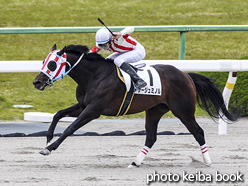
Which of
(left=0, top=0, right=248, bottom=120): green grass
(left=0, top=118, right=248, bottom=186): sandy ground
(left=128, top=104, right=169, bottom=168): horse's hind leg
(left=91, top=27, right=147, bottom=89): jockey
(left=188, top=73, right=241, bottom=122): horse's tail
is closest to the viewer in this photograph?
(left=0, top=118, right=248, bottom=186): sandy ground

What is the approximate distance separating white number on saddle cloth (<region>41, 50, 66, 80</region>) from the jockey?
0.44 metres

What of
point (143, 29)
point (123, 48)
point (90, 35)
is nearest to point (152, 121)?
point (123, 48)

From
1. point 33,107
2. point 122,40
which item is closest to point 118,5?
point 33,107

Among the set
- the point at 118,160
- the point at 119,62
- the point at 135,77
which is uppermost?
the point at 119,62

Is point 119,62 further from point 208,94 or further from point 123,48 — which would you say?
point 208,94

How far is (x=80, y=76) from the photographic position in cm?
601

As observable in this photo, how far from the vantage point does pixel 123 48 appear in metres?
6.21

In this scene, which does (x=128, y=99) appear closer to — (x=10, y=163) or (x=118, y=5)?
(x=10, y=163)

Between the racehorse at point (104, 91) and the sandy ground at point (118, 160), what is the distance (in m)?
0.27

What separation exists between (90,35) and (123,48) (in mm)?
7654

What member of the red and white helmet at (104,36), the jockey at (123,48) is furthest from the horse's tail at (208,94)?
the red and white helmet at (104,36)

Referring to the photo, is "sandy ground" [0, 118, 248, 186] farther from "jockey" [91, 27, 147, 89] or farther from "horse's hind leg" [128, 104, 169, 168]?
"jockey" [91, 27, 147, 89]

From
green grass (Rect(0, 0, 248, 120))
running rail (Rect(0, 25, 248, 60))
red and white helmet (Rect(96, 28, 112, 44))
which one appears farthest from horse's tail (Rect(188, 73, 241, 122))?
green grass (Rect(0, 0, 248, 120))

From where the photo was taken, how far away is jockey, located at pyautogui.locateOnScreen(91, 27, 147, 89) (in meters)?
5.97
